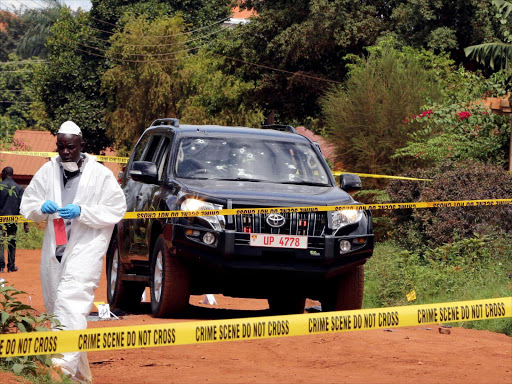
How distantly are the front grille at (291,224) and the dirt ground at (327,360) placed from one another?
3.24 ft

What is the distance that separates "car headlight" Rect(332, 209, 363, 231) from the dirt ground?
998 millimetres

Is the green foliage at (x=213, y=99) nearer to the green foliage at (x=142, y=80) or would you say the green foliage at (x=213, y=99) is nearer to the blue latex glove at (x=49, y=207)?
the green foliage at (x=142, y=80)

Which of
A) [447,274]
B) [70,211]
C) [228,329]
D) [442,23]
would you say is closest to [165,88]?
[442,23]

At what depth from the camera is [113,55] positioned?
4756cm

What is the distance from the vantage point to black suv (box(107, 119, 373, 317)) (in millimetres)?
9641

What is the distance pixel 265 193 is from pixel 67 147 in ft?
9.09

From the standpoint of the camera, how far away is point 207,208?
9.70m

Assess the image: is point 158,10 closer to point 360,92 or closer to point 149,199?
point 360,92

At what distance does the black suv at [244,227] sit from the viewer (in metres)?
9.64

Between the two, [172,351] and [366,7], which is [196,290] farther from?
[366,7]

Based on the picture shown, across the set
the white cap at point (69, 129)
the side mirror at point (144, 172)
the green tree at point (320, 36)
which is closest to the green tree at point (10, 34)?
the green tree at point (320, 36)

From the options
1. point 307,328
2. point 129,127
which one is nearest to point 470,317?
point 307,328

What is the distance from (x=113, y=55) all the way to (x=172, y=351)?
40.1 meters

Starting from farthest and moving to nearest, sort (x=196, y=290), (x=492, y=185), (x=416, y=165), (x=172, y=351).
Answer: (x=416, y=165) → (x=492, y=185) → (x=196, y=290) → (x=172, y=351)
